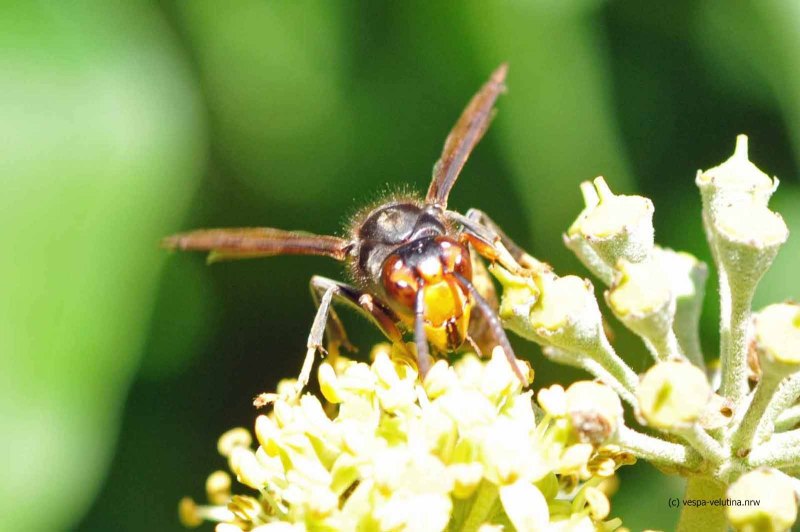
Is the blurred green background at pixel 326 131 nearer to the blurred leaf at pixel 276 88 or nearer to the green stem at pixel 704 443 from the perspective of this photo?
the blurred leaf at pixel 276 88

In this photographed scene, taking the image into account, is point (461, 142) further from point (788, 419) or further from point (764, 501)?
point (764, 501)

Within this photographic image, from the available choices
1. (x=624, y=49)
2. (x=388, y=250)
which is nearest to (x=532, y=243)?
(x=624, y=49)

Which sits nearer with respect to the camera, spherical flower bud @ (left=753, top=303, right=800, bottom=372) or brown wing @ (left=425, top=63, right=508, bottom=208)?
spherical flower bud @ (left=753, top=303, right=800, bottom=372)

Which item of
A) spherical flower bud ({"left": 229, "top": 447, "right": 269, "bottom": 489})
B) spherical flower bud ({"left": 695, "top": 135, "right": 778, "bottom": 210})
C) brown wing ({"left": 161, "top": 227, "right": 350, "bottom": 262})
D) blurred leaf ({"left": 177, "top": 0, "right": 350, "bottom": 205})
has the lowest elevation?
spherical flower bud ({"left": 229, "top": 447, "right": 269, "bottom": 489})

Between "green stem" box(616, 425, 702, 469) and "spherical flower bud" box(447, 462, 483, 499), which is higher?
"spherical flower bud" box(447, 462, 483, 499)

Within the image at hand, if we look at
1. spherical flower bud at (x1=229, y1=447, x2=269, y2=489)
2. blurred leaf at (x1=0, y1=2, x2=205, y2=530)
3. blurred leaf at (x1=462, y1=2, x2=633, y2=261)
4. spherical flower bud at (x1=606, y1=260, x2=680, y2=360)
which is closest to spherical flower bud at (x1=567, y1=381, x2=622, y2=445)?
spherical flower bud at (x1=606, y1=260, x2=680, y2=360)

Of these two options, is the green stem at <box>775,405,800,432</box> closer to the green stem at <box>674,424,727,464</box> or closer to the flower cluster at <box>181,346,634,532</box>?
the green stem at <box>674,424,727,464</box>

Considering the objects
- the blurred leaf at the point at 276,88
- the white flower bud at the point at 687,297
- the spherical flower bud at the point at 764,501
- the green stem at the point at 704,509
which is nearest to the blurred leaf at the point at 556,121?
the blurred leaf at the point at 276,88
